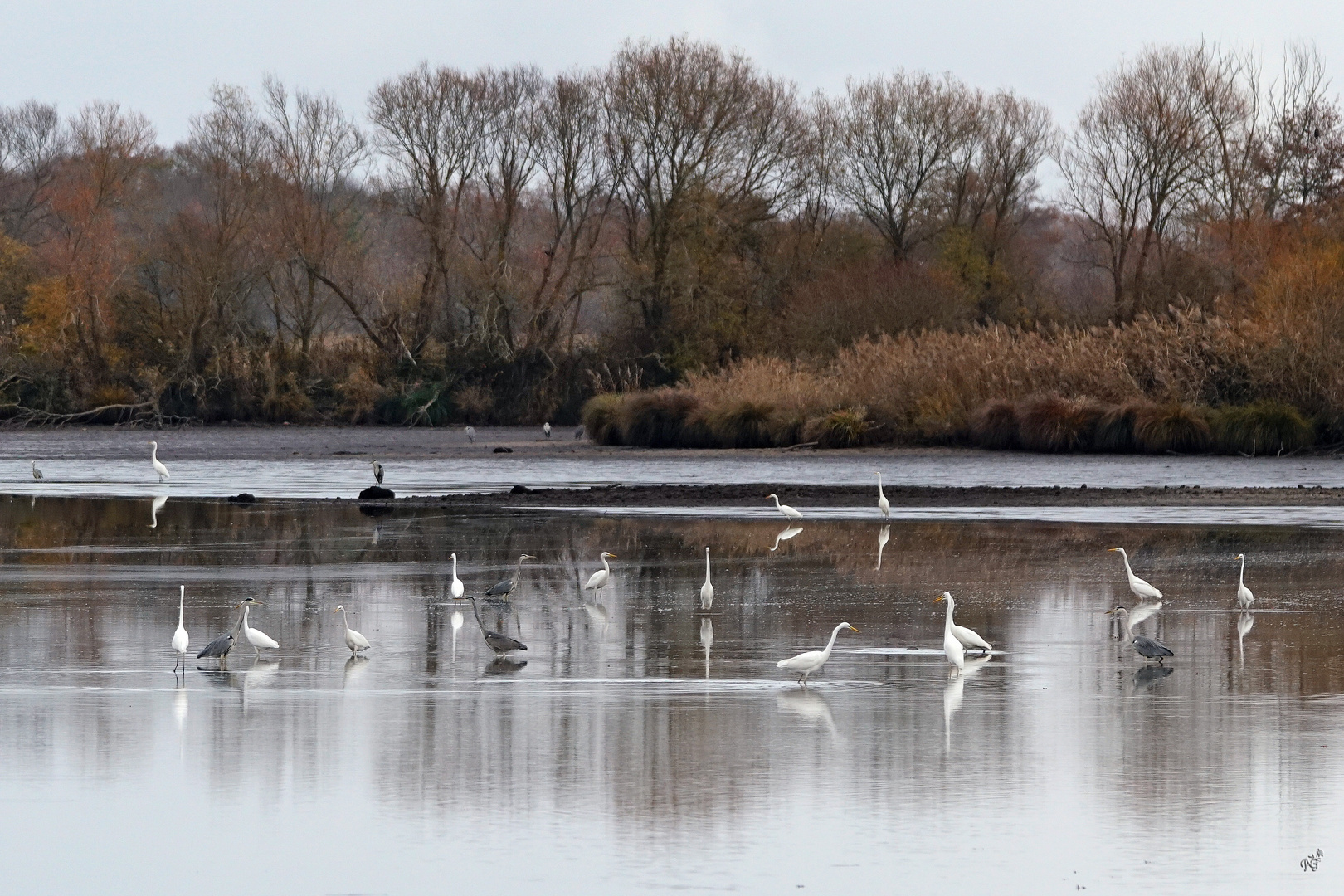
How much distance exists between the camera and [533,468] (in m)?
35.4

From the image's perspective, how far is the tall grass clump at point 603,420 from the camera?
140 ft

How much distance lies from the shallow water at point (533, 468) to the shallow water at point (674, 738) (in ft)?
44.2

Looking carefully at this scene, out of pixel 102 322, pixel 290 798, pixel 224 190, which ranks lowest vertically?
pixel 290 798

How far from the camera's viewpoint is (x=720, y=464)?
3484 centimetres

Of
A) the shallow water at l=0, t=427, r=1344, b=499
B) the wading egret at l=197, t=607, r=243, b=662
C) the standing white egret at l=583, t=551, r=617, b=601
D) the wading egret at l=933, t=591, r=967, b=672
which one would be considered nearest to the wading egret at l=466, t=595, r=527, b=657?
the wading egret at l=197, t=607, r=243, b=662

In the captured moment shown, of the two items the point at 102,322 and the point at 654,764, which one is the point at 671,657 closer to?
the point at 654,764

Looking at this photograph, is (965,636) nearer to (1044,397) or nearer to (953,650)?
(953,650)

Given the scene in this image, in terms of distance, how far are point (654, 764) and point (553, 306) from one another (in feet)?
154

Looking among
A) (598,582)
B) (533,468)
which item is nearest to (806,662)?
(598,582)

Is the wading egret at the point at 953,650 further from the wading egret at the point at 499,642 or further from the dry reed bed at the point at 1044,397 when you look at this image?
the dry reed bed at the point at 1044,397

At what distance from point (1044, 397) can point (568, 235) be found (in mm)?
22583

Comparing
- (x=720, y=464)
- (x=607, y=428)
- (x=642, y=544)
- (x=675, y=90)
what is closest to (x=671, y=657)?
(x=642, y=544)

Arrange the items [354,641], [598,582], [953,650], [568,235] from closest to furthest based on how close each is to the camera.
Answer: [953,650]
[354,641]
[598,582]
[568,235]

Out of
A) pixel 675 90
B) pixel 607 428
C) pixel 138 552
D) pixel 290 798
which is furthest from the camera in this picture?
pixel 675 90
